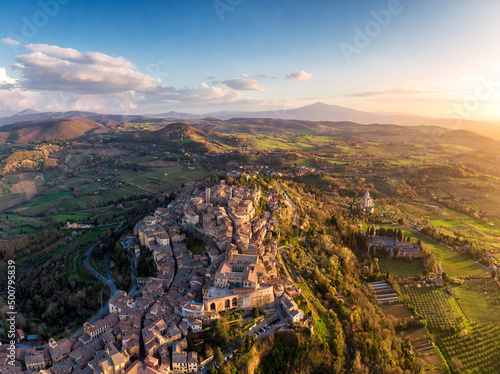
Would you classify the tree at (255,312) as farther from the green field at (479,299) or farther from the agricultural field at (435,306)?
the green field at (479,299)

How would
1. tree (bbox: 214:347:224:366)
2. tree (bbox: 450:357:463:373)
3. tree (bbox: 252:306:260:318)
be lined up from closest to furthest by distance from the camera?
tree (bbox: 214:347:224:366), tree (bbox: 252:306:260:318), tree (bbox: 450:357:463:373)

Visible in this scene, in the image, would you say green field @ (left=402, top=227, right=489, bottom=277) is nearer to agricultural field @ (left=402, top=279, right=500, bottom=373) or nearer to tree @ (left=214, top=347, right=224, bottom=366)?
Result: agricultural field @ (left=402, top=279, right=500, bottom=373)

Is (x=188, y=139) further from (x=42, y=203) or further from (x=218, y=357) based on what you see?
(x=218, y=357)

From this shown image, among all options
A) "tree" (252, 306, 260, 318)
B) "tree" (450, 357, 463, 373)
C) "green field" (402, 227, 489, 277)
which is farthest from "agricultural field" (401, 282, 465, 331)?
"tree" (252, 306, 260, 318)

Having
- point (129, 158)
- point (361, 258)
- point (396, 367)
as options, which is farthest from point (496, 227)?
point (129, 158)

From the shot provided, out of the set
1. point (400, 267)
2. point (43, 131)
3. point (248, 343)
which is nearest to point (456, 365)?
point (400, 267)
